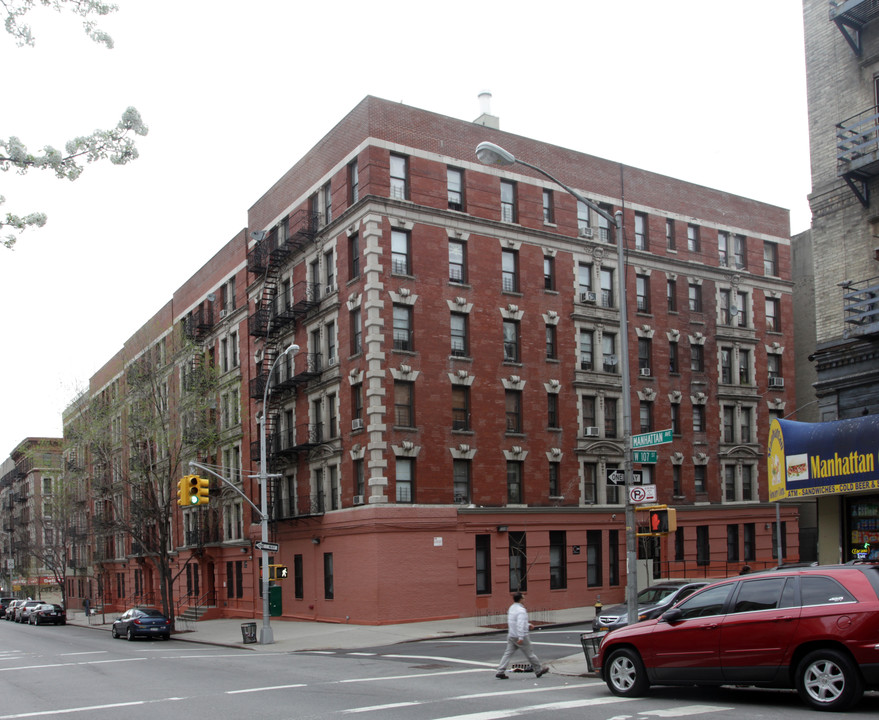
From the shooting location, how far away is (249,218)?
4816 cm

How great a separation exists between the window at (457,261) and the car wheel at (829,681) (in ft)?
89.4

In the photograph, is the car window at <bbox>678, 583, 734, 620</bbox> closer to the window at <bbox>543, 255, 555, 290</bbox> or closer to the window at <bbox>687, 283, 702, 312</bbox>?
the window at <bbox>543, 255, 555, 290</bbox>

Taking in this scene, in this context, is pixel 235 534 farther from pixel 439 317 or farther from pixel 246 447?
pixel 439 317

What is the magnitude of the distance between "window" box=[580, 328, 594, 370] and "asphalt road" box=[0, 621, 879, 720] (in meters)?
15.7

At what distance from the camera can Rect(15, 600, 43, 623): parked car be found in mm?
61312

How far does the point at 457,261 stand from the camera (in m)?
37.8

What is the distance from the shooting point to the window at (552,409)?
3956cm

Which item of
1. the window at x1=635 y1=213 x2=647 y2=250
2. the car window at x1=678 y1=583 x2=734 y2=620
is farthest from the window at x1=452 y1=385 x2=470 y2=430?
the car window at x1=678 y1=583 x2=734 y2=620

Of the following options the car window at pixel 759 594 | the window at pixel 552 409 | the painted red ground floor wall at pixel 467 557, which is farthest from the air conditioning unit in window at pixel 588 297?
the car window at pixel 759 594

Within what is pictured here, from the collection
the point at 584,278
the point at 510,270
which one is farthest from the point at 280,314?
the point at 584,278

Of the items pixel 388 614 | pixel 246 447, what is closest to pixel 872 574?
pixel 388 614

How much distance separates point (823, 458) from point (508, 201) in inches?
882

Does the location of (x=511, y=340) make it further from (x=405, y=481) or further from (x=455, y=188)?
(x=405, y=481)

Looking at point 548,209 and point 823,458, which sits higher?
point 548,209
